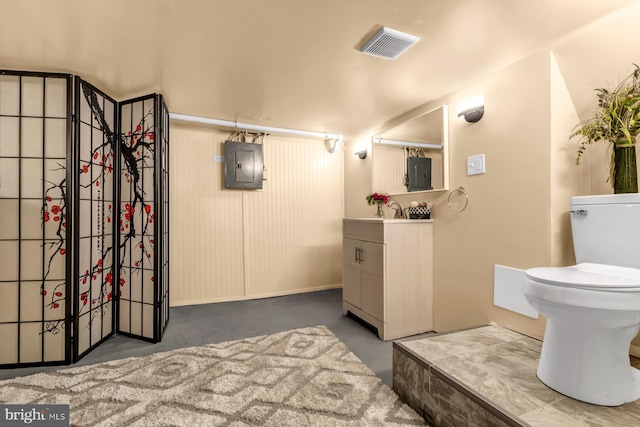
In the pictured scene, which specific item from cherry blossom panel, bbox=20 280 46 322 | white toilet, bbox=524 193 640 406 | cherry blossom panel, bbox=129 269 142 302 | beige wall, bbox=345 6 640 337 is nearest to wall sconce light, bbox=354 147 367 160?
beige wall, bbox=345 6 640 337

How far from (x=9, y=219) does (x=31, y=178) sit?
31 centimetres

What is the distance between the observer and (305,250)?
13.3 ft

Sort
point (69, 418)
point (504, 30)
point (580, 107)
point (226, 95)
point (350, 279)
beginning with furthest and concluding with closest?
point (350, 279) → point (226, 95) → point (580, 107) → point (504, 30) → point (69, 418)

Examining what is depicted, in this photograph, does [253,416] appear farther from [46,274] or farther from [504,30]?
[504,30]

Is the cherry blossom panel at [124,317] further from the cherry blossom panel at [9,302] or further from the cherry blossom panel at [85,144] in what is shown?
the cherry blossom panel at [85,144]

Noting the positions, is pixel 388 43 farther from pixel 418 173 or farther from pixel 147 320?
pixel 147 320

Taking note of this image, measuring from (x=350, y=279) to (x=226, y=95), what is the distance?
7.00 ft

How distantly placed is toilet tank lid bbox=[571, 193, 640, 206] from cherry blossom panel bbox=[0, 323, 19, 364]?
374cm

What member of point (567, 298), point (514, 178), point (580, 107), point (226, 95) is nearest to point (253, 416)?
point (567, 298)

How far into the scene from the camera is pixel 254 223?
12.4ft

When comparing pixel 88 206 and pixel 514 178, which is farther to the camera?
pixel 88 206

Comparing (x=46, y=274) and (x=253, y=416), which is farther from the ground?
(x=46, y=274)

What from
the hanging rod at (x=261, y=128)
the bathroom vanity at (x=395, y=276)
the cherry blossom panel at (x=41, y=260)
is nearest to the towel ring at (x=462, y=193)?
the bathroom vanity at (x=395, y=276)

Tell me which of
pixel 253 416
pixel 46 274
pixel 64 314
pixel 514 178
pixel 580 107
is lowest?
pixel 253 416
